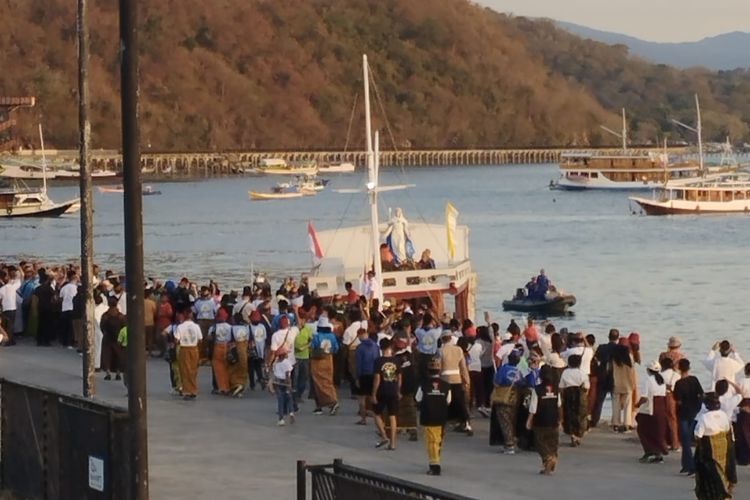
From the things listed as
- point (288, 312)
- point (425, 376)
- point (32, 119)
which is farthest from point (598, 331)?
point (32, 119)

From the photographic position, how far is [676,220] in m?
110

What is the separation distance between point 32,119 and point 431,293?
164 metres

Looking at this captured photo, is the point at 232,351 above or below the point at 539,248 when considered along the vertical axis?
below

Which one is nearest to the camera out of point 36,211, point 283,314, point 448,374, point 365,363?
point 448,374

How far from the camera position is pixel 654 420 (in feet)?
58.8

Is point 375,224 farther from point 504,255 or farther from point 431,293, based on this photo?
point 504,255

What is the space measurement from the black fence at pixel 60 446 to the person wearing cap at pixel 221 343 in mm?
6674

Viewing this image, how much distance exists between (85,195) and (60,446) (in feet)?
15.1

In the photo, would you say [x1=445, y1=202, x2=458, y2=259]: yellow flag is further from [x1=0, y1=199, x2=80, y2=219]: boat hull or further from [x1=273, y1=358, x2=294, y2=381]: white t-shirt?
[x1=0, y1=199, x2=80, y2=219]: boat hull

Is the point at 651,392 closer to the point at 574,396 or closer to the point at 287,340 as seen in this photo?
the point at 574,396

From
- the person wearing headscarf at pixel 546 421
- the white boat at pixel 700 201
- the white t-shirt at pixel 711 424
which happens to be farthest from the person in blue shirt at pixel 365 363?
the white boat at pixel 700 201

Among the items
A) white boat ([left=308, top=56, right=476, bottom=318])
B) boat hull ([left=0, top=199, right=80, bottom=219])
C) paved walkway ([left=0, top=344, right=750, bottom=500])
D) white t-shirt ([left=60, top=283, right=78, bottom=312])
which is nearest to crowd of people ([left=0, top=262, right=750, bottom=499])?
paved walkway ([left=0, top=344, right=750, bottom=500])

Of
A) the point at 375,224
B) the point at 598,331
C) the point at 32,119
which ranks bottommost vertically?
the point at 598,331

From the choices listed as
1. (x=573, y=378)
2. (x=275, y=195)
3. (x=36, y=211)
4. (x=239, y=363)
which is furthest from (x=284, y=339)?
(x=275, y=195)
